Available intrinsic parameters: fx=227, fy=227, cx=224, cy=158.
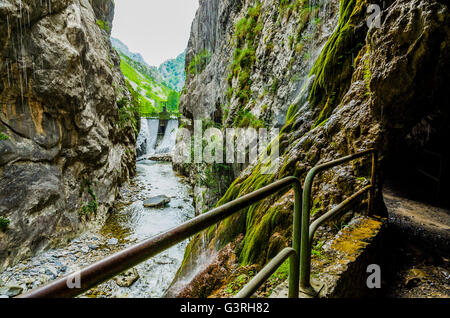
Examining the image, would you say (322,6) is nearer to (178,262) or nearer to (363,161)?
(363,161)

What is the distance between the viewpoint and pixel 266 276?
1.25 metres

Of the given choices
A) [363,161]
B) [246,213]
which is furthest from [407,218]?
[246,213]

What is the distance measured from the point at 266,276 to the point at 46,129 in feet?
34.7


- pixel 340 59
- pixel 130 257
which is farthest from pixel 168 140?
pixel 130 257

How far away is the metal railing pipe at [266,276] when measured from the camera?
1.16 metres

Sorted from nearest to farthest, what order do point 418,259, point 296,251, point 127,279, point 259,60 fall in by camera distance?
point 296,251
point 418,259
point 127,279
point 259,60

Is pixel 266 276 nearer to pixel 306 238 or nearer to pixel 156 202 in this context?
pixel 306 238

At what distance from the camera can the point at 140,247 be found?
0.78m

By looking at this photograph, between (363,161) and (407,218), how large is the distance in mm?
2536

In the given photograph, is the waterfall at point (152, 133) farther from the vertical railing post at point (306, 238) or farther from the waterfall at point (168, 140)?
the vertical railing post at point (306, 238)

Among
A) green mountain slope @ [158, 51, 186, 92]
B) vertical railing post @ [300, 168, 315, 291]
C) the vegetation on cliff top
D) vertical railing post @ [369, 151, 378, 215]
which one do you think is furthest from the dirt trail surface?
green mountain slope @ [158, 51, 186, 92]

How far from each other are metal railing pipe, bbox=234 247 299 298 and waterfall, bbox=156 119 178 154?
107 feet

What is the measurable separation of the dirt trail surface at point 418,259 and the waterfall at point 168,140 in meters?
31.0

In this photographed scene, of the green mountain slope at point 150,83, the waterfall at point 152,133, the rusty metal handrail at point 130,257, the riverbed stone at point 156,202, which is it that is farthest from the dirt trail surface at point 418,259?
the waterfall at point 152,133
